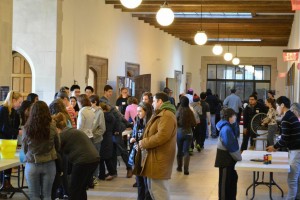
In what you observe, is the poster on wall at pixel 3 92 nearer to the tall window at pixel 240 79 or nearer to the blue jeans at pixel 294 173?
the blue jeans at pixel 294 173

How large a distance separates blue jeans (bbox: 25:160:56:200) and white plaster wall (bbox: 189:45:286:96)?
24.9m

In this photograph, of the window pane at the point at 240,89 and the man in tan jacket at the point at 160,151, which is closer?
the man in tan jacket at the point at 160,151

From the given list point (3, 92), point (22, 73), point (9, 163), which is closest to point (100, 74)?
point (22, 73)

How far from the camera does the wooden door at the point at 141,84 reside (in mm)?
17484

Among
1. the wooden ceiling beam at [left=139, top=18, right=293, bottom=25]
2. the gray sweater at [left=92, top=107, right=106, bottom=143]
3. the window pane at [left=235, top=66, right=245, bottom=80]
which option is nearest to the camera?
the gray sweater at [left=92, top=107, right=106, bottom=143]

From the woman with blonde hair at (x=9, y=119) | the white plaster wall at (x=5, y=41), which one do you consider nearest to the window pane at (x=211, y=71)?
the white plaster wall at (x=5, y=41)

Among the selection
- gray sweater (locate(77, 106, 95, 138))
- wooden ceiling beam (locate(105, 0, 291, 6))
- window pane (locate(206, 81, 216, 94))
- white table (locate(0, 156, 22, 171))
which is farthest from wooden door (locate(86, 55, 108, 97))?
window pane (locate(206, 81, 216, 94))

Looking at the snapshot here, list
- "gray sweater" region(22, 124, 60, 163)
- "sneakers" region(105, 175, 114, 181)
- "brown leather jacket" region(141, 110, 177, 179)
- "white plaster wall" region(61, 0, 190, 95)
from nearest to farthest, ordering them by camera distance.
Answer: "gray sweater" region(22, 124, 60, 163), "brown leather jacket" region(141, 110, 177, 179), "sneakers" region(105, 175, 114, 181), "white plaster wall" region(61, 0, 190, 95)

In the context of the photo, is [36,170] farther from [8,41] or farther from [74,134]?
[8,41]

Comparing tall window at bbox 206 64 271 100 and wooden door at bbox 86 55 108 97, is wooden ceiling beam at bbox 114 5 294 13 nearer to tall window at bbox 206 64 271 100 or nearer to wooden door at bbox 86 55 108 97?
wooden door at bbox 86 55 108 97

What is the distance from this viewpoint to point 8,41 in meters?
10.3

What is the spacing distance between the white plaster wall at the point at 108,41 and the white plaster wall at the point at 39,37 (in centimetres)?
46

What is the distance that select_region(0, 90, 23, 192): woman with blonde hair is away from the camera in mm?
8203

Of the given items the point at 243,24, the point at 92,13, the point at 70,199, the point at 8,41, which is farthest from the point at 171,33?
the point at 70,199
